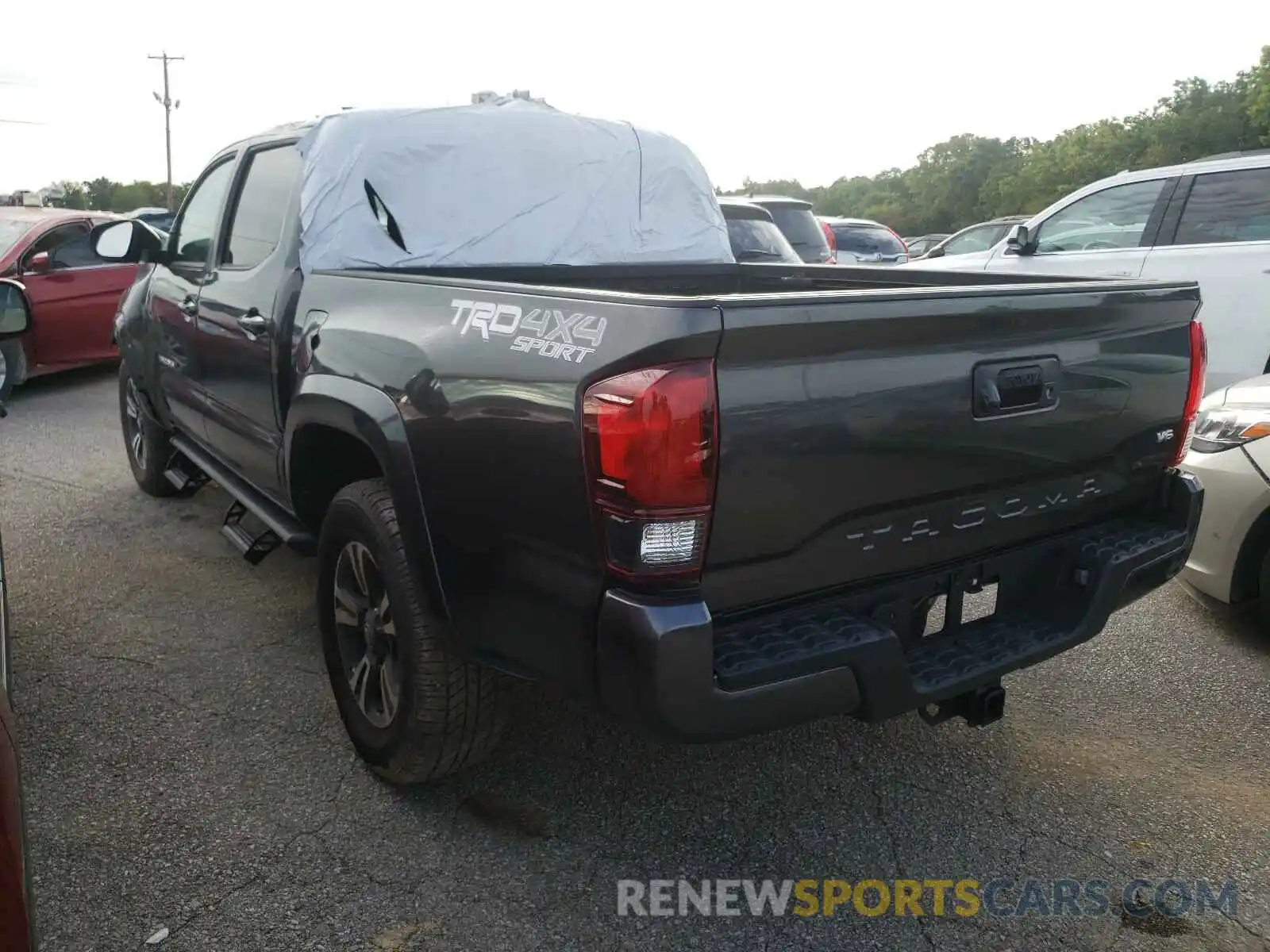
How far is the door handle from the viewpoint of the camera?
11.5 ft

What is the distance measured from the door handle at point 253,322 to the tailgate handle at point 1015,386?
2.35 meters

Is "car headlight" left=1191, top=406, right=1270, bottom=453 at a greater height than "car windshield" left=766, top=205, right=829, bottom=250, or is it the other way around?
"car windshield" left=766, top=205, right=829, bottom=250

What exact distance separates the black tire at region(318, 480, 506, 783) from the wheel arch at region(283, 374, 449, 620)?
8 centimetres

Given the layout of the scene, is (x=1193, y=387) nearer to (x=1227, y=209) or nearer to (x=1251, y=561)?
(x=1251, y=561)

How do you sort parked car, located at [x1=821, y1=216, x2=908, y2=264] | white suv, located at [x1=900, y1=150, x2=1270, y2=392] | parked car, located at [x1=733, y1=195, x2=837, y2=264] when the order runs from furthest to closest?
parked car, located at [x1=821, y1=216, x2=908, y2=264] → parked car, located at [x1=733, y1=195, x2=837, y2=264] → white suv, located at [x1=900, y1=150, x2=1270, y2=392]

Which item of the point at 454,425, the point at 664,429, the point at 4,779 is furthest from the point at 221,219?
the point at 4,779

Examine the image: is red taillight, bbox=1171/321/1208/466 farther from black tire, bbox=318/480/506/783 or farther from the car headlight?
black tire, bbox=318/480/506/783

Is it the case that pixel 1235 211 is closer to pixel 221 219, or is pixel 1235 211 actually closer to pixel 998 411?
pixel 998 411

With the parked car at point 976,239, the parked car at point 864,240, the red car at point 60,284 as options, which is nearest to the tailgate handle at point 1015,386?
the red car at point 60,284

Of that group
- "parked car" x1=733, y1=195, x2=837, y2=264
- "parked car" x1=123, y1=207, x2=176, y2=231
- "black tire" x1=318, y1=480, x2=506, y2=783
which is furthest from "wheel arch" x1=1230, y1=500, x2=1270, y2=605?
"parked car" x1=123, y1=207, x2=176, y2=231

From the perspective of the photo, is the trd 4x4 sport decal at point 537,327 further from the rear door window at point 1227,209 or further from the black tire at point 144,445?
the rear door window at point 1227,209

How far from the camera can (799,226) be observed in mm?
11141

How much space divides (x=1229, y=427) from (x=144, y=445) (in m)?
5.34

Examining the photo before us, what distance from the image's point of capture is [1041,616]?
8.71 feet
